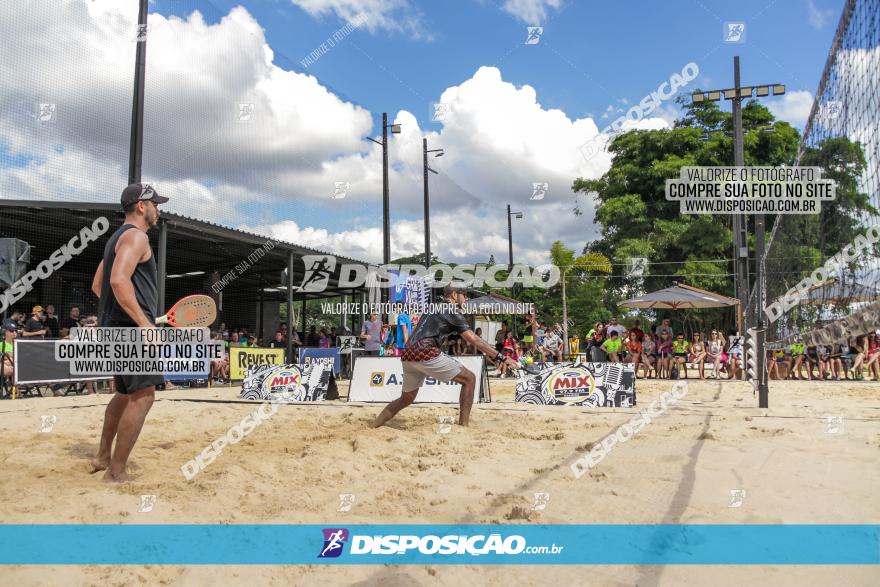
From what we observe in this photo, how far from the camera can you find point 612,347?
47.0 feet

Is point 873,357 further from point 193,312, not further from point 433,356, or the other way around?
point 193,312

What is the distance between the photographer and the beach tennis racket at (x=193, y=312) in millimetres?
4660

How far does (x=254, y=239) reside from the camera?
16062 mm

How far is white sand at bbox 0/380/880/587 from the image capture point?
2572 millimetres

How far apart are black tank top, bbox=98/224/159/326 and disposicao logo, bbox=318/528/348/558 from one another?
1.85 metres

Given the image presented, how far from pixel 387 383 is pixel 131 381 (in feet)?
19.1

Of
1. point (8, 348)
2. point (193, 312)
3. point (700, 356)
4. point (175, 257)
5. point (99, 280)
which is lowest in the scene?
point (700, 356)

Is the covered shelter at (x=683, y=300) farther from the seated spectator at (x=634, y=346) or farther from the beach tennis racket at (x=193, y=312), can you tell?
the beach tennis racket at (x=193, y=312)

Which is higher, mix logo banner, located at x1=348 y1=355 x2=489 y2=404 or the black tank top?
the black tank top

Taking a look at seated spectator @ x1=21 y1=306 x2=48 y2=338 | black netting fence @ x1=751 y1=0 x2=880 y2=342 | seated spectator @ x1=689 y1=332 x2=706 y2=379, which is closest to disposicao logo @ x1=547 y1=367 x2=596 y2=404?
black netting fence @ x1=751 y1=0 x2=880 y2=342

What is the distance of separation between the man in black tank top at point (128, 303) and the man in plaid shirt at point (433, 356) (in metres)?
2.57

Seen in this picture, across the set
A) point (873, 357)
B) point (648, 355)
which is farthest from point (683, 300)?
point (873, 357)

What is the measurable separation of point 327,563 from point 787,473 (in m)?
3.29

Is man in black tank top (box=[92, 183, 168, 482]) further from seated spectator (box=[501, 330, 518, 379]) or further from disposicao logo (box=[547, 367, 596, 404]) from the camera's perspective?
seated spectator (box=[501, 330, 518, 379])
